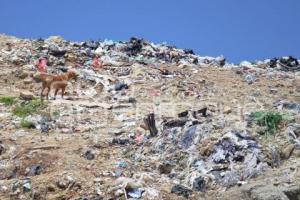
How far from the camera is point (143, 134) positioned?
916 cm

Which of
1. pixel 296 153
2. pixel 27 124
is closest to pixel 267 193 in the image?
pixel 296 153

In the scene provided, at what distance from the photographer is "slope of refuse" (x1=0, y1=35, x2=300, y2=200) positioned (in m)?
7.34

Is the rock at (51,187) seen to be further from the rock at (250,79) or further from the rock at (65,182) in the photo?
the rock at (250,79)

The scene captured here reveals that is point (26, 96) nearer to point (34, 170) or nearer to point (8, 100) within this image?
point (8, 100)

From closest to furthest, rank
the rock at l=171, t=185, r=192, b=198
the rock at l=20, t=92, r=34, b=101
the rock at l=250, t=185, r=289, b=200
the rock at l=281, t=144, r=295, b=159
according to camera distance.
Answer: the rock at l=250, t=185, r=289, b=200
the rock at l=171, t=185, r=192, b=198
the rock at l=281, t=144, r=295, b=159
the rock at l=20, t=92, r=34, b=101

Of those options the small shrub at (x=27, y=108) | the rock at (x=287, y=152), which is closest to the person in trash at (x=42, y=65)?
the small shrub at (x=27, y=108)

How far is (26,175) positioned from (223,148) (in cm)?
242

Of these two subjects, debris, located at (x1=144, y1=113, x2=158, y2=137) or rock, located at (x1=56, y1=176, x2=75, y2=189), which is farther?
debris, located at (x1=144, y1=113, x2=158, y2=137)

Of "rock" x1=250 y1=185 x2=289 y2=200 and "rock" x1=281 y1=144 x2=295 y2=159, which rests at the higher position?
"rock" x1=281 y1=144 x2=295 y2=159

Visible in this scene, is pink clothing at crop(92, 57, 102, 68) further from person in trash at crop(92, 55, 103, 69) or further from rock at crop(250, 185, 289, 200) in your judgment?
rock at crop(250, 185, 289, 200)

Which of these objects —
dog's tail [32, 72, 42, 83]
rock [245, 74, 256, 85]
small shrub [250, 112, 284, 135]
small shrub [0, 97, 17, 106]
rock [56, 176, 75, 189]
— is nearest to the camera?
rock [56, 176, 75, 189]

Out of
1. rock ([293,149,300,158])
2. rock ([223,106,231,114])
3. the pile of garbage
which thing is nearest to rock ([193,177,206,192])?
the pile of garbage

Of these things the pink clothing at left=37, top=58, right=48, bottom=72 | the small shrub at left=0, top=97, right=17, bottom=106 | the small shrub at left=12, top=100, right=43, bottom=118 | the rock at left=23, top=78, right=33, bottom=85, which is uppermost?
the pink clothing at left=37, top=58, right=48, bottom=72

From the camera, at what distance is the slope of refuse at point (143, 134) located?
7.34 metres
